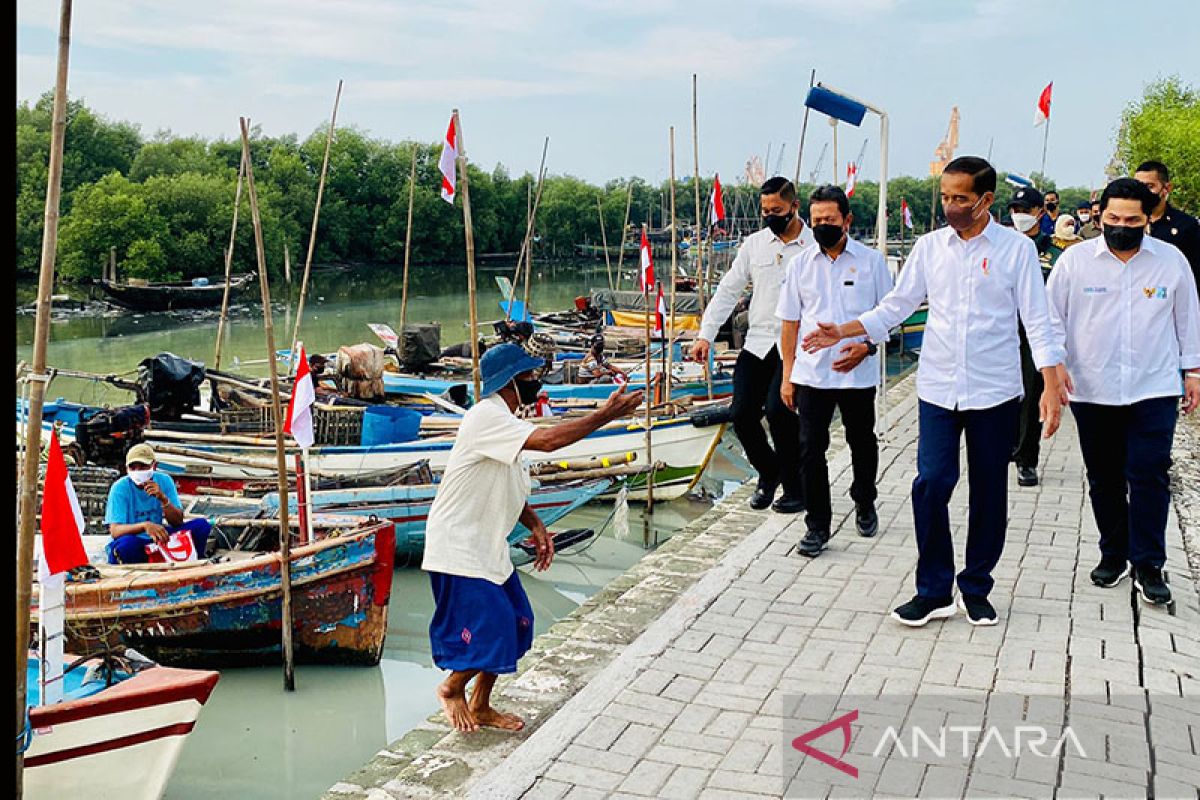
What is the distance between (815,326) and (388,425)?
22.6 feet

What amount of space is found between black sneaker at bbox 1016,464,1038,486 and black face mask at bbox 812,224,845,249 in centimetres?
262

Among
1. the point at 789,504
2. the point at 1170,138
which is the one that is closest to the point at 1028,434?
the point at 789,504

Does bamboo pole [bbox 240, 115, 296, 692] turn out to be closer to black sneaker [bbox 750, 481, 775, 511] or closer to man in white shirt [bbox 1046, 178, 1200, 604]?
black sneaker [bbox 750, 481, 775, 511]

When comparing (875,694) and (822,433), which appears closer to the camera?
(875,694)

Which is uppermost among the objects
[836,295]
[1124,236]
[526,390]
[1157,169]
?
[1157,169]

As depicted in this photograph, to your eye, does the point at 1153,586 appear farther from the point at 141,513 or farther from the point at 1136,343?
the point at 141,513

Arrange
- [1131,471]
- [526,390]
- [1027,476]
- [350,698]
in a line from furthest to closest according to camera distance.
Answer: [350,698]
[1027,476]
[1131,471]
[526,390]

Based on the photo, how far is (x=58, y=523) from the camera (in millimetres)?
4852

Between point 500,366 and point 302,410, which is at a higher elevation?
point 500,366

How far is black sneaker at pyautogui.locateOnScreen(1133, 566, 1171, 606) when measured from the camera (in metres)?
4.89

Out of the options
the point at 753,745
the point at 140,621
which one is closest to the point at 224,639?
the point at 140,621

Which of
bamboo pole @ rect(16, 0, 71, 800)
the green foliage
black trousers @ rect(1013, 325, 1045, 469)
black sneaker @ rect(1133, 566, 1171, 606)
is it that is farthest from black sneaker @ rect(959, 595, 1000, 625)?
the green foliage

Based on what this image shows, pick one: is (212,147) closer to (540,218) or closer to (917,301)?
(540,218)

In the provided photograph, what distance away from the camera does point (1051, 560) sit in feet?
18.6
